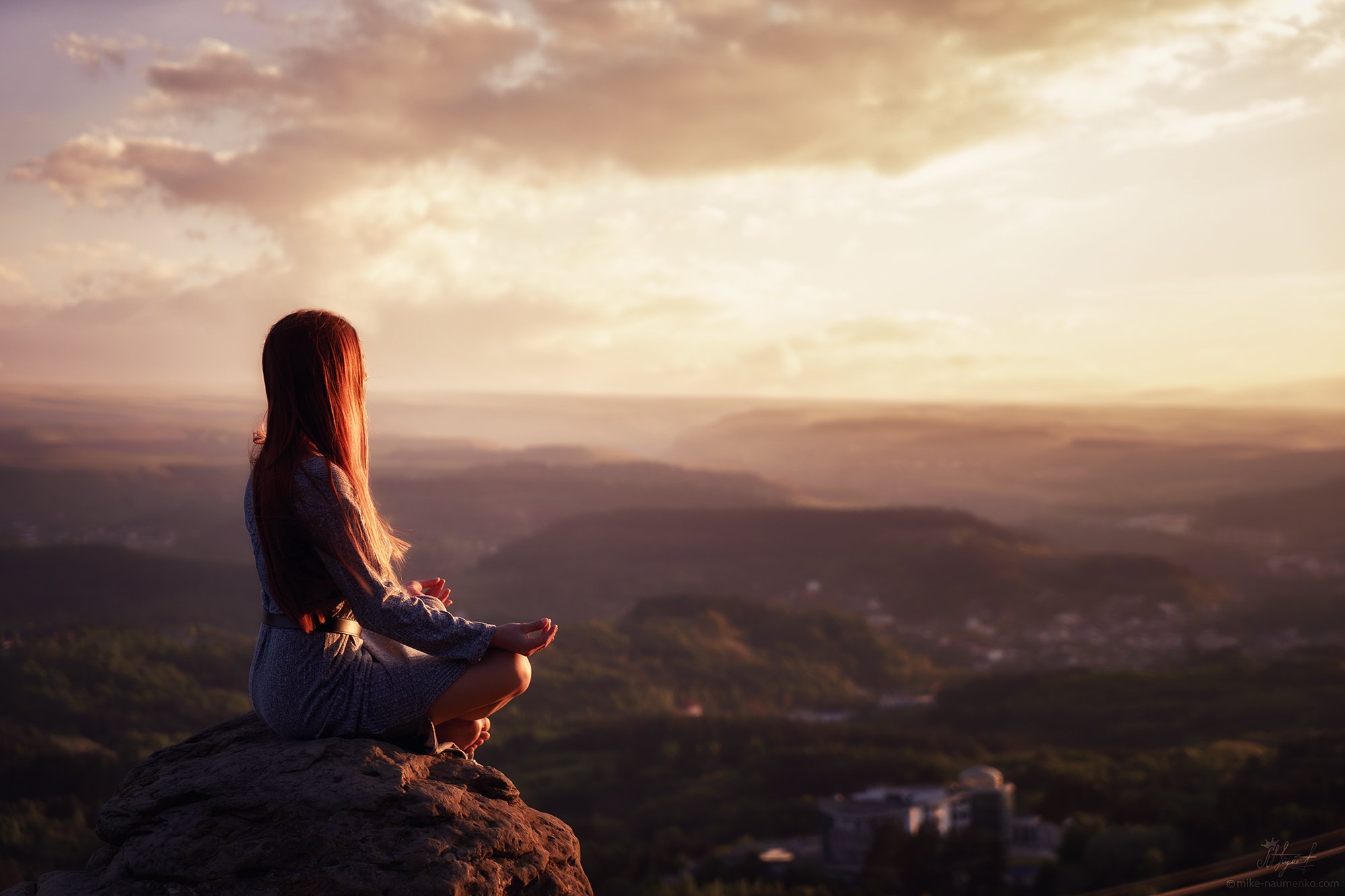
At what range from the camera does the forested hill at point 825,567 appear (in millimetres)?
85312

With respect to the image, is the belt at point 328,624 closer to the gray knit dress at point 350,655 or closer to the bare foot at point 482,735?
the gray knit dress at point 350,655

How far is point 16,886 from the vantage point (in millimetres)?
5762


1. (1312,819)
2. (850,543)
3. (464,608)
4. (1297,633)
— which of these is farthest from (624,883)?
(850,543)

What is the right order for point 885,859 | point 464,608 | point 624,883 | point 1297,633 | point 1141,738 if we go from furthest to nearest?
point 464,608 < point 1297,633 < point 1141,738 < point 624,883 < point 885,859

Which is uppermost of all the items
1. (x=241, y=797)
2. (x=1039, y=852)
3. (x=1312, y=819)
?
(x=241, y=797)

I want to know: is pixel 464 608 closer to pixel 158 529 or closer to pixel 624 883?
pixel 158 529

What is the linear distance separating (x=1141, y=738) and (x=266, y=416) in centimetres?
5209

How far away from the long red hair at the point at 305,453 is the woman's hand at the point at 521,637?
0.70m

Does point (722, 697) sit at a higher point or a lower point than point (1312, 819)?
lower

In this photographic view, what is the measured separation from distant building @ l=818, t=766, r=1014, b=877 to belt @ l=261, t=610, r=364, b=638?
2722cm

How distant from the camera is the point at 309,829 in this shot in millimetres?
5398

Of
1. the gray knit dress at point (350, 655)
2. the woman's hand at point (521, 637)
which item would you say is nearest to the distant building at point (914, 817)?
the woman's hand at point (521, 637)
